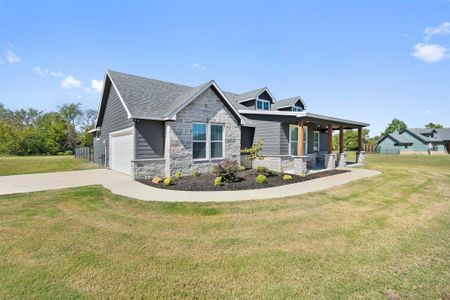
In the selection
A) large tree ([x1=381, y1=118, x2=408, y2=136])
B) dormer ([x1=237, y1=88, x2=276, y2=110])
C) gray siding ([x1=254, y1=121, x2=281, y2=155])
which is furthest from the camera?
large tree ([x1=381, y1=118, x2=408, y2=136])

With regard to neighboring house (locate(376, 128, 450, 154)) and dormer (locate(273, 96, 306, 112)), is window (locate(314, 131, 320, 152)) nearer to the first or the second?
dormer (locate(273, 96, 306, 112))

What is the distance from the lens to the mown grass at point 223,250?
2.84 m

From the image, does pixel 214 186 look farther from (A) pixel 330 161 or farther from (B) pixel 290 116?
(A) pixel 330 161

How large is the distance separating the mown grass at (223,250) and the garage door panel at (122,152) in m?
5.68

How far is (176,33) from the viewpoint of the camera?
13047 millimetres

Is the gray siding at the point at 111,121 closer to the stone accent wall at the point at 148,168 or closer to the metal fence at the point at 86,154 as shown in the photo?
the stone accent wall at the point at 148,168

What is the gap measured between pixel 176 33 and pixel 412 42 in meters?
14.1

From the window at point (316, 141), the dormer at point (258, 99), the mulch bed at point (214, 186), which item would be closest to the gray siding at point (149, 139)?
the mulch bed at point (214, 186)

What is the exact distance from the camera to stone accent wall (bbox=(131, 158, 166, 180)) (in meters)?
10.7

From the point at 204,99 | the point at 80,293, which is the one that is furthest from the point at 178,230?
the point at 204,99

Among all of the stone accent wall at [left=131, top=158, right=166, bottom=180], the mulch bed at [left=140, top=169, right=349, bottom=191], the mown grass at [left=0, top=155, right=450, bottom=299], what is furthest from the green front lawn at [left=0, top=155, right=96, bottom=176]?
the mown grass at [left=0, top=155, right=450, bottom=299]

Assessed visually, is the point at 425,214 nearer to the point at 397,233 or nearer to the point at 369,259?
the point at 397,233

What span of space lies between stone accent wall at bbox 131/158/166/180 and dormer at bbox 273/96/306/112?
1334cm

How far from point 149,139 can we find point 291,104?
13.7 m
